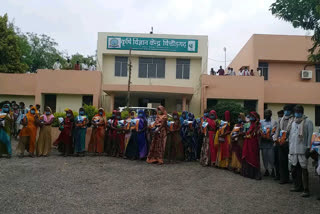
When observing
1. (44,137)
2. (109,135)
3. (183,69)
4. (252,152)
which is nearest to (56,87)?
(183,69)

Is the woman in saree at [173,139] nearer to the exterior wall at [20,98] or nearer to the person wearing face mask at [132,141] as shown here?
the person wearing face mask at [132,141]

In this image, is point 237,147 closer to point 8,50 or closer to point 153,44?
point 153,44

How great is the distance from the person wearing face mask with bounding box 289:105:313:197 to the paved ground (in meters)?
0.30

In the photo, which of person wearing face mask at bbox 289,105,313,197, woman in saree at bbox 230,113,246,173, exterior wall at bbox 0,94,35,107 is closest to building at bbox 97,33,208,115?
exterior wall at bbox 0,94,35,107

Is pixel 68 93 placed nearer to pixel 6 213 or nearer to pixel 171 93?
pixel 171 93

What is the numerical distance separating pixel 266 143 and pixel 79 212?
5.01 metres

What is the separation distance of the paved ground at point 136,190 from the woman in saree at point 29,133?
101 centimetres

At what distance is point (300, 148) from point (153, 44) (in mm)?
14560

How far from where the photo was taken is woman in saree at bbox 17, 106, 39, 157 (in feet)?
29.3

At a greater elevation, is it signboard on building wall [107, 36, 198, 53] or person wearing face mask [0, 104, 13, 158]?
signboard on building wall [107, 36, 198, 53]

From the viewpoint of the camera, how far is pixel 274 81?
711 inches

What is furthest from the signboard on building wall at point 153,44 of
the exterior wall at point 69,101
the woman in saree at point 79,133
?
the woman in saree at point 79,133

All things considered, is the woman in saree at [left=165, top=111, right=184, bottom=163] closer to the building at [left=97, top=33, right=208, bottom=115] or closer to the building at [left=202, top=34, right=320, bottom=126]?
the building at [left=202, top=34, right=320, bottom=126]

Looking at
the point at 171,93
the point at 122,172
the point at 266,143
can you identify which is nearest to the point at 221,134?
the point at 266,143
